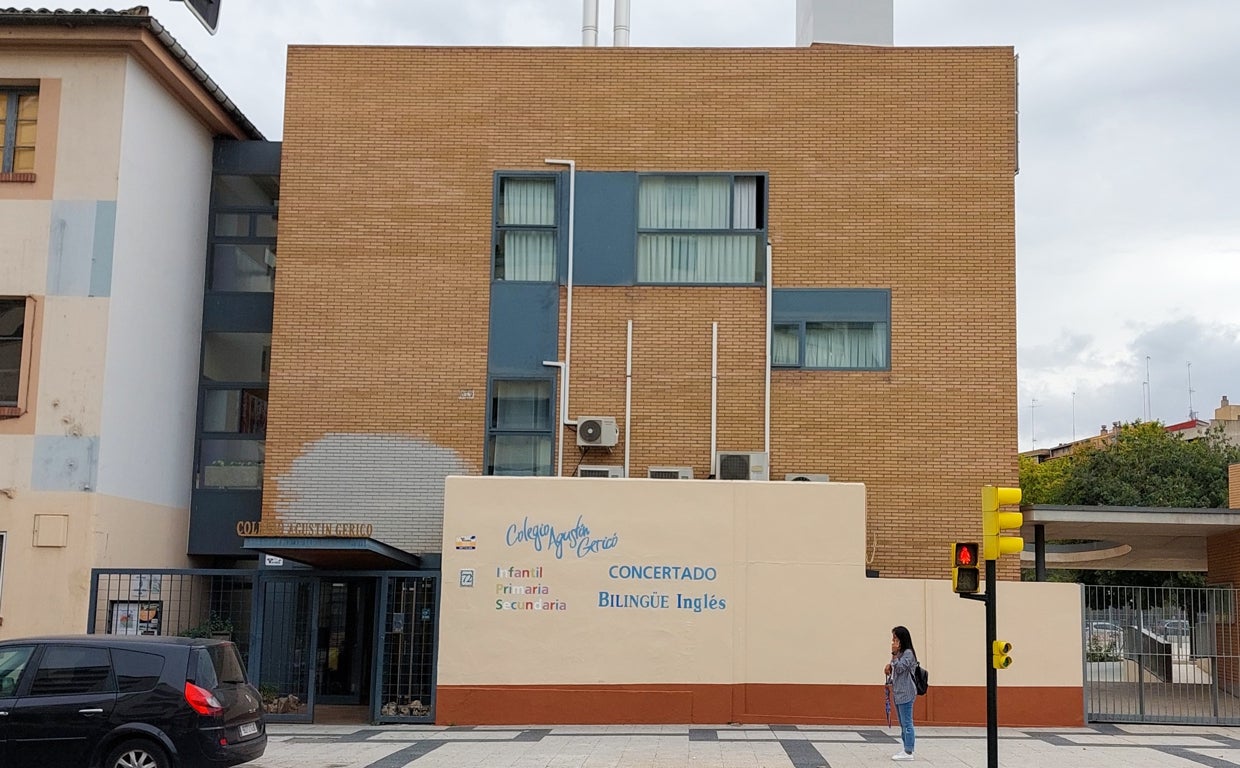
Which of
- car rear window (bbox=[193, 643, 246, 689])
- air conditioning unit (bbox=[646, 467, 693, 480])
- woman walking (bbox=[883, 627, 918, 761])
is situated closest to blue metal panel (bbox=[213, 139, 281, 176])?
air conditioning unit (bbox=[646, 467, 693, 480])

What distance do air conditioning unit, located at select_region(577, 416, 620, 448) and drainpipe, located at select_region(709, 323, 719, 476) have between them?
1611 mm

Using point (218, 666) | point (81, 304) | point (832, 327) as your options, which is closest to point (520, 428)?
point (832, 327)

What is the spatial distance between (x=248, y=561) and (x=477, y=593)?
6402 mm

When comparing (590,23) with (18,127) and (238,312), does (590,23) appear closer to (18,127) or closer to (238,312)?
(238,312)

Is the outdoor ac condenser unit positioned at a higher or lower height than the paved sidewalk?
higher

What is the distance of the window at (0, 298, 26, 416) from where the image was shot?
67.0 ft

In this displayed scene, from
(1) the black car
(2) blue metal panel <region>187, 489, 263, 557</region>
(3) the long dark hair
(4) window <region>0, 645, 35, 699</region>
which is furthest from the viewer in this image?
(2) blue metal panel <region>187, 489, 263, 557</region>

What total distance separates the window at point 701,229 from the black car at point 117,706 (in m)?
11.1

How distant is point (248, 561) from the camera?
23.8 m

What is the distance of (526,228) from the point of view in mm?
22297

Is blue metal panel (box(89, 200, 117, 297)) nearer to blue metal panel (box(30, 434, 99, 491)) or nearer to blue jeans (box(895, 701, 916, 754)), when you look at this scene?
blue metal panel (box(30, 434, 99, 491))

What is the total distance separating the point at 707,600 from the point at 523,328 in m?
5.70

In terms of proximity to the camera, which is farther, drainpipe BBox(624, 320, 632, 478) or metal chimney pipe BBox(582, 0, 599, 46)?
metal chimney pipe BBox(582, 0, 599, 46)

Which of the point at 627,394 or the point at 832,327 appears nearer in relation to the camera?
the point at 627,394
